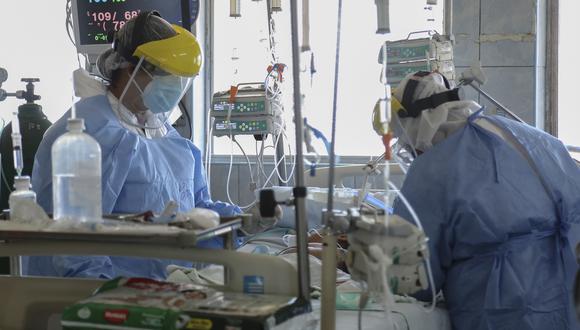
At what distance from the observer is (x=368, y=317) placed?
2.18m

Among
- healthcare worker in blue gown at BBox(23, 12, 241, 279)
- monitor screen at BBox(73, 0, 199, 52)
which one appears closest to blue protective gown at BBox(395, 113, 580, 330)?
healthcare worker in blue gown at BBox(23, 12, 241, 279)

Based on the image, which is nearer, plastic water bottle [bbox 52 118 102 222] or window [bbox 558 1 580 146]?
plastic water bottle [bbox 52 118 102 222]

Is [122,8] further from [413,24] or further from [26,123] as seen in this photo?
[413,24]

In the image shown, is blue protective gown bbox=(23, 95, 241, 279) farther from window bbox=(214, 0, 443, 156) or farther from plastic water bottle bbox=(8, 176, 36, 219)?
window bbox=(214, 0, 443, 156)

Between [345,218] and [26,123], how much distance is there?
2.87 metres

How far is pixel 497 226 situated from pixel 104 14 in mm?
2677

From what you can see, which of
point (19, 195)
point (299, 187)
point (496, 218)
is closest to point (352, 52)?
point (496, 218)

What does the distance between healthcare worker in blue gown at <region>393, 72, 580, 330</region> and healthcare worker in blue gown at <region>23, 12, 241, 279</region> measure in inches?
27.2

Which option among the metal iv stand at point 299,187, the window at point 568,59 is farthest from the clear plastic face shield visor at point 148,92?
the window at point 568,59

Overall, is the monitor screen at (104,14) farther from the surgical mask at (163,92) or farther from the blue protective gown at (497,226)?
the blue protective gown at (497,226)

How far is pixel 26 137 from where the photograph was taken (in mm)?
3971

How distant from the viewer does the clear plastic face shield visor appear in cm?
252

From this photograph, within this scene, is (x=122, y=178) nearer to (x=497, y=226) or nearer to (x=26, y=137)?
(x=497, y=226)

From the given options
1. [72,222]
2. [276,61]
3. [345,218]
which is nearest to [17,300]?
[72,222]
